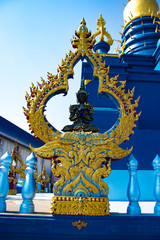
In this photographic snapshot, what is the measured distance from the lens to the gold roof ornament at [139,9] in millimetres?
→ 13609

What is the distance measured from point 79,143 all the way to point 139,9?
14445 mm

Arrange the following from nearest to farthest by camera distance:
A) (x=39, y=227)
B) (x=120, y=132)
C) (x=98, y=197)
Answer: (x=39, y=227), (x=98, y=197), (x=120, y=132)

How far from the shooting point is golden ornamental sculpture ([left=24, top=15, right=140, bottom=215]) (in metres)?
2.35

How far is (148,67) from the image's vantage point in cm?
1063

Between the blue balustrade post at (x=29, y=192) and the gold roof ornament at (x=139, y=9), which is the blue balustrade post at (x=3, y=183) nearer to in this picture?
the blue balustrade post at (x=29, y=192)

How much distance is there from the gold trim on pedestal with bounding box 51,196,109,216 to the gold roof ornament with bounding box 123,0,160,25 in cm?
1400

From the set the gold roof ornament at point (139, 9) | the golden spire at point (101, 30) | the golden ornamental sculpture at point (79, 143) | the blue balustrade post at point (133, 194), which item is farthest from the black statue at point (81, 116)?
the gold roof ornament at point (139, 9)

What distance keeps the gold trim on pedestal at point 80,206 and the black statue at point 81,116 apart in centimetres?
99

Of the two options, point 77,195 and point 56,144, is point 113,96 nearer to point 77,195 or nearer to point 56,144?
point 56,144

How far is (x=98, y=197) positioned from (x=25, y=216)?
0.83 metres

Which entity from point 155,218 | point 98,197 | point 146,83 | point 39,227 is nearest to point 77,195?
point 98,197

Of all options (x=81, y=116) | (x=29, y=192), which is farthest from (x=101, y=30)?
(x=29, y=192)

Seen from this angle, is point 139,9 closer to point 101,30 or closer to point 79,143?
point 101,30

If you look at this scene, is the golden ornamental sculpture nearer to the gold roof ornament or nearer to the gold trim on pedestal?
the gold trim on pedestal
